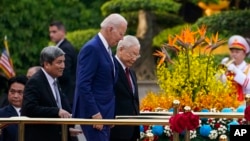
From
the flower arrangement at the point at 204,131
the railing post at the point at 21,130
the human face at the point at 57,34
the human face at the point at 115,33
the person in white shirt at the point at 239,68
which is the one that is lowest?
the flower arrangement at the point at 204,131

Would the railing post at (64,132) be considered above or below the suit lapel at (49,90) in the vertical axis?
below

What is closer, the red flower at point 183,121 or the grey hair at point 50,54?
the red flower at point 183,121

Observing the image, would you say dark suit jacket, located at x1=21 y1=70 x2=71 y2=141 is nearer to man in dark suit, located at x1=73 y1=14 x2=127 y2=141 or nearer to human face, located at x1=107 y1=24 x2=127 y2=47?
man in dark suit, located at x1=73 y1=14 x2=127 y2=141

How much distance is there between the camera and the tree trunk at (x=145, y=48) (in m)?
24.4

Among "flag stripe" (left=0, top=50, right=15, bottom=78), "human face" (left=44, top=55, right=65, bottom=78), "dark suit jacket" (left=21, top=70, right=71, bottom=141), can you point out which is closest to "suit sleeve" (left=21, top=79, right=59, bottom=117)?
"dark suit jacket" (left=21, top=70, right=71, bottom=141)

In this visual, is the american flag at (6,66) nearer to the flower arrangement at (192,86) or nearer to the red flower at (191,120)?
the flower arrangement at (192,86)

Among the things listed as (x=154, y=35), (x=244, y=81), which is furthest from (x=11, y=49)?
(x=244, y=81)

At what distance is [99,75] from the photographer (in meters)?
12.7

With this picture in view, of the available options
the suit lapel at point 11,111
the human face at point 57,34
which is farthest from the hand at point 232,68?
the suit lapel at point 11,111

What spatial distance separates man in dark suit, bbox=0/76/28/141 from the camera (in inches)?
527

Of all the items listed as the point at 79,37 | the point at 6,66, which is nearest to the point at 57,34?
the point at 6,66

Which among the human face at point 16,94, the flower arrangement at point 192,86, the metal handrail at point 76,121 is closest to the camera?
the metal handrail at point 76,121

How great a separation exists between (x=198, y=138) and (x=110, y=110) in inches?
57.1

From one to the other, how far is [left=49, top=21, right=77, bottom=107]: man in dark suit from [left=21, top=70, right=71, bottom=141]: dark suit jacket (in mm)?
3946
